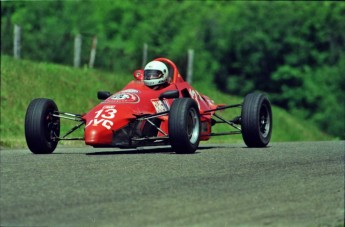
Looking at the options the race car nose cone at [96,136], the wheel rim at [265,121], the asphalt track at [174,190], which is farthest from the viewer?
the wheel rim at [265,121]

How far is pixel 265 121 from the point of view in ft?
59.7

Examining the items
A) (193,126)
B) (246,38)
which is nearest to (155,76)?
(193,126)

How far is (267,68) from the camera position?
8956 centimetres

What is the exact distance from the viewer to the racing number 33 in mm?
15609

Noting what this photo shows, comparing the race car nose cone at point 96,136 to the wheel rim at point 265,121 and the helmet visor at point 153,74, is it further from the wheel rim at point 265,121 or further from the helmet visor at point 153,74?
the wheel rim at point 265,121

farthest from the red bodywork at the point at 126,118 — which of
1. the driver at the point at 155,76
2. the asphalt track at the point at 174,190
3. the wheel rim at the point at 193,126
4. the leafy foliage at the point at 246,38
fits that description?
the leafy foliage at the point at 246,38

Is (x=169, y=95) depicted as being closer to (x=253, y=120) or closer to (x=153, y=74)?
(x=153, y=74)

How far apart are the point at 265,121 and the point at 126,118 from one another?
3165 mm

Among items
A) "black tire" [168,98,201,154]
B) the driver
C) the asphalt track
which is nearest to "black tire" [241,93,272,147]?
the driver

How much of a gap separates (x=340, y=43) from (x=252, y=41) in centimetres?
816

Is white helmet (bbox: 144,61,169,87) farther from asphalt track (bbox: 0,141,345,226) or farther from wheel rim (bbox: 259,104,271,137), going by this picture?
asphalt track (bbox: 0,141,345,226)

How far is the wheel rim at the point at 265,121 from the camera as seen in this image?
18062 millimetres

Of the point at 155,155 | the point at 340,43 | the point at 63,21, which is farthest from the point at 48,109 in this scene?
the point at 340,43

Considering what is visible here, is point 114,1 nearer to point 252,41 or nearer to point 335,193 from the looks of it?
point 252,41
